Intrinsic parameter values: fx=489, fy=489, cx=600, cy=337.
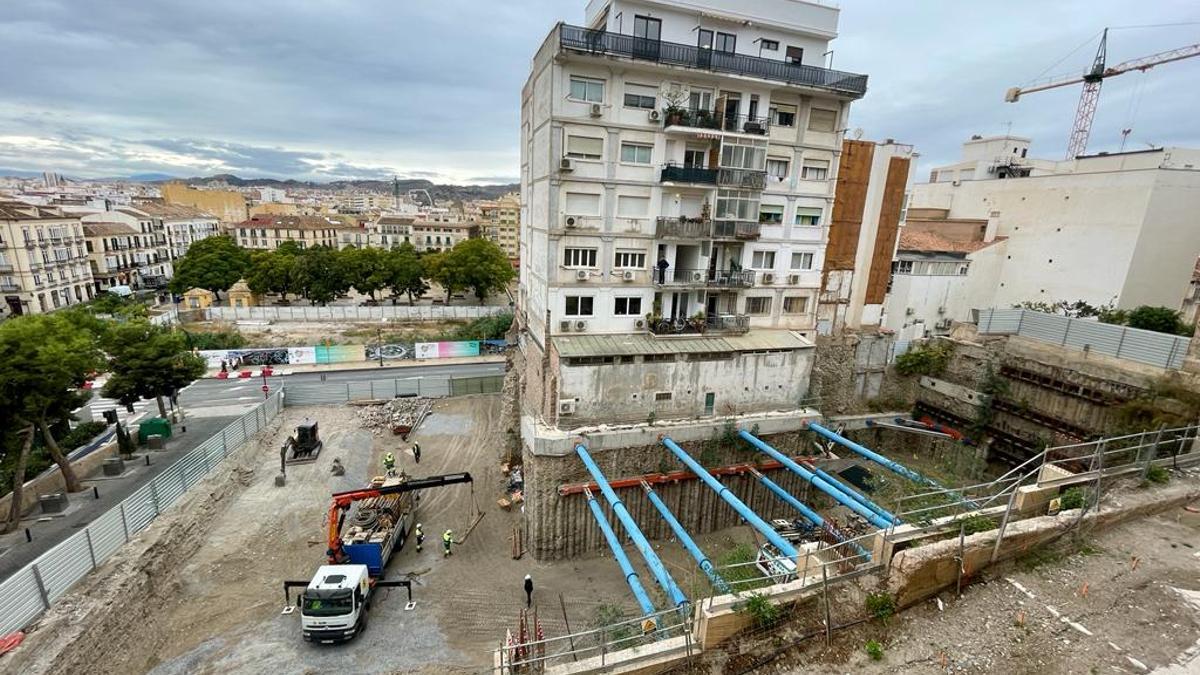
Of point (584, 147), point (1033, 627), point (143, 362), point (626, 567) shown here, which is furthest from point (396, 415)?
point (1033, 627)

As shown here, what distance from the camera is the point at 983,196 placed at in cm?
4444

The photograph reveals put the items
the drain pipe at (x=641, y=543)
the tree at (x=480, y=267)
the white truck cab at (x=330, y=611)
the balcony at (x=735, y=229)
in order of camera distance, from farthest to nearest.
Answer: the tree at (x=480, y=267)
the balcony at (x=735, y=229)
the white truck cab at (x=330, y=611)
the drain pipe at (x=641, y=543)

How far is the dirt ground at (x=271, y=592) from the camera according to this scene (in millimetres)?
16453

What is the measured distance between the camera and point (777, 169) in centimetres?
2661

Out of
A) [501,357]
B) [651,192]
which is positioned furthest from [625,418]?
[501,357]

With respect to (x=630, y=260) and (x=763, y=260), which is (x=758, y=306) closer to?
(x=763, y=260)

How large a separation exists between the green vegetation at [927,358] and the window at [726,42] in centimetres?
2280

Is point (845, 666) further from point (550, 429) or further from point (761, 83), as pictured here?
point (761, 83)

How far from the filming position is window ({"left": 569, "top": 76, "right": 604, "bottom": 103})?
22.4m

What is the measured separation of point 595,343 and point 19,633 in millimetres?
21319

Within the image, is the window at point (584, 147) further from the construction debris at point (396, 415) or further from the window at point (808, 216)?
the construction debris at point (396, 415)

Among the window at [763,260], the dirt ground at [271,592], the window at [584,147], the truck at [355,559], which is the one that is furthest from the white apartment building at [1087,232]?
the truck at [355,559]

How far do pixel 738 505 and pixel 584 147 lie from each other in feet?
55.8

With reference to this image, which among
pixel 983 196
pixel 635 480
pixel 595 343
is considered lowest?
pixel 635 480
